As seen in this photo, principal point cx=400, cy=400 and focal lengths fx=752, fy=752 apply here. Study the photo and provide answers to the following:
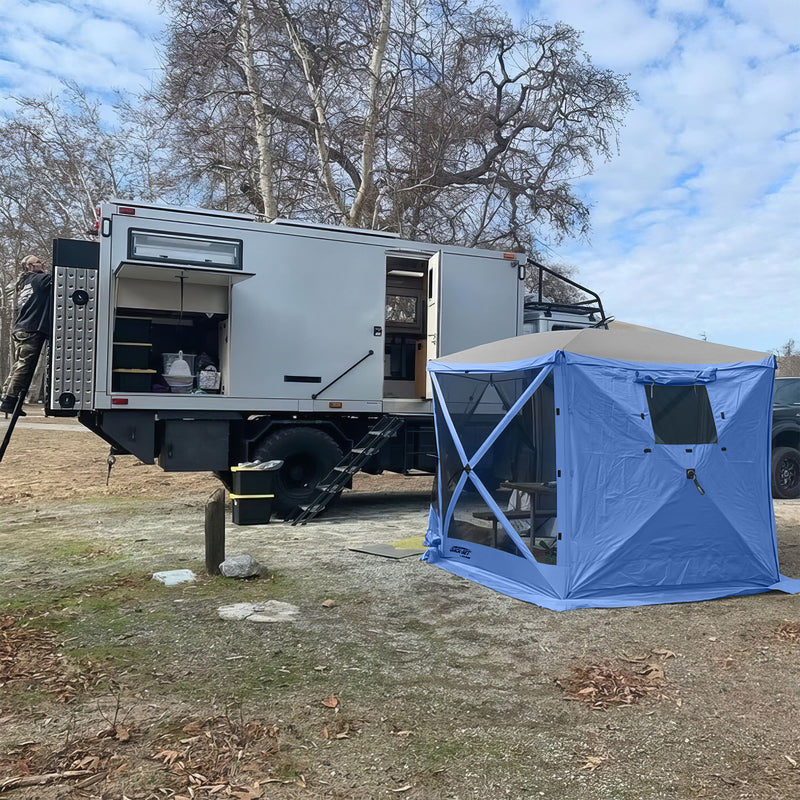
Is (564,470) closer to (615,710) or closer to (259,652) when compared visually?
(615,710)

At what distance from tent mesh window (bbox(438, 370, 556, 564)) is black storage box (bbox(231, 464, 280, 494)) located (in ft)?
7.13

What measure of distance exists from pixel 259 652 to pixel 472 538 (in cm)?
273

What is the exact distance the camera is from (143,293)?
26.6ft

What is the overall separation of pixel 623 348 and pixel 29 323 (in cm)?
584

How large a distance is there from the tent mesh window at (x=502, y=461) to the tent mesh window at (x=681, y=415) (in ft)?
2.52

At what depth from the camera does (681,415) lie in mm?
5703

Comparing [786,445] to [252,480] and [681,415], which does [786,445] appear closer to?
[681,415]

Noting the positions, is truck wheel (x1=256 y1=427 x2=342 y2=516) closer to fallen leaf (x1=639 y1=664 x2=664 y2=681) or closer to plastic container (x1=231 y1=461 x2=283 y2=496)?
plastic container (x1=231 y1=461 x2=283 y2=496)

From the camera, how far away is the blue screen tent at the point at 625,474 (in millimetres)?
5398

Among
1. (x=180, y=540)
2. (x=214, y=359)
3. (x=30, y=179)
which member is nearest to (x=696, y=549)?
(x=180, y=540)

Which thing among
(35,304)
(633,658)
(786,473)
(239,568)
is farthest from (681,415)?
(786,473)

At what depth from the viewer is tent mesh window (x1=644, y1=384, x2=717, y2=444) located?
221 inches

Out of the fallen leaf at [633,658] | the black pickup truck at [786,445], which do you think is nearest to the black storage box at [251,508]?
the fallen leaf at [633,658]

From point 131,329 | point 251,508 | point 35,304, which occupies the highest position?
point 35,304
